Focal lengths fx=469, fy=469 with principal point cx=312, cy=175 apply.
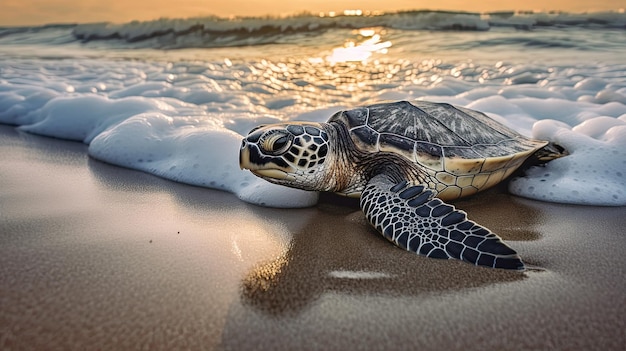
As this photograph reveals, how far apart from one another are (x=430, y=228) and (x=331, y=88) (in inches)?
180

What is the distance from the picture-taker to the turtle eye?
83.6 inches

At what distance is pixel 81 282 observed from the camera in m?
1.52

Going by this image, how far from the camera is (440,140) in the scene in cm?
243

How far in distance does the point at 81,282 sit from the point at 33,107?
12.3 ft

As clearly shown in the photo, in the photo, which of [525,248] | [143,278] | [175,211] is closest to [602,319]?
[525,248]

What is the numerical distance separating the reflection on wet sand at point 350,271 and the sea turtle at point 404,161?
0.09 meters

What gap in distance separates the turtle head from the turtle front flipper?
11.8 inches

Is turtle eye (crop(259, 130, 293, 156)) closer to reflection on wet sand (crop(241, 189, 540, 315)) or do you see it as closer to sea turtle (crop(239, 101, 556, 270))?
sea turtle (crop(239, 101, 556, 270))

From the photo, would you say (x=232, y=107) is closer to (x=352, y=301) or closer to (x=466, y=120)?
(x=466, y=120)

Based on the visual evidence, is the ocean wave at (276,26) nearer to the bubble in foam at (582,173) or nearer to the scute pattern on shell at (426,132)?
the bubble in foam at (582,173)

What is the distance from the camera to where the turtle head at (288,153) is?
2123mm

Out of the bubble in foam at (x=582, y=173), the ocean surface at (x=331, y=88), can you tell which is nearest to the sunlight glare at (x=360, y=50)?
the ocean surface at (x=331, y=88)

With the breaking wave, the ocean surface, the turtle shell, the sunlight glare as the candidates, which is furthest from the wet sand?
the breaking wave

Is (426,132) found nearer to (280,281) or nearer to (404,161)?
(404,161)
